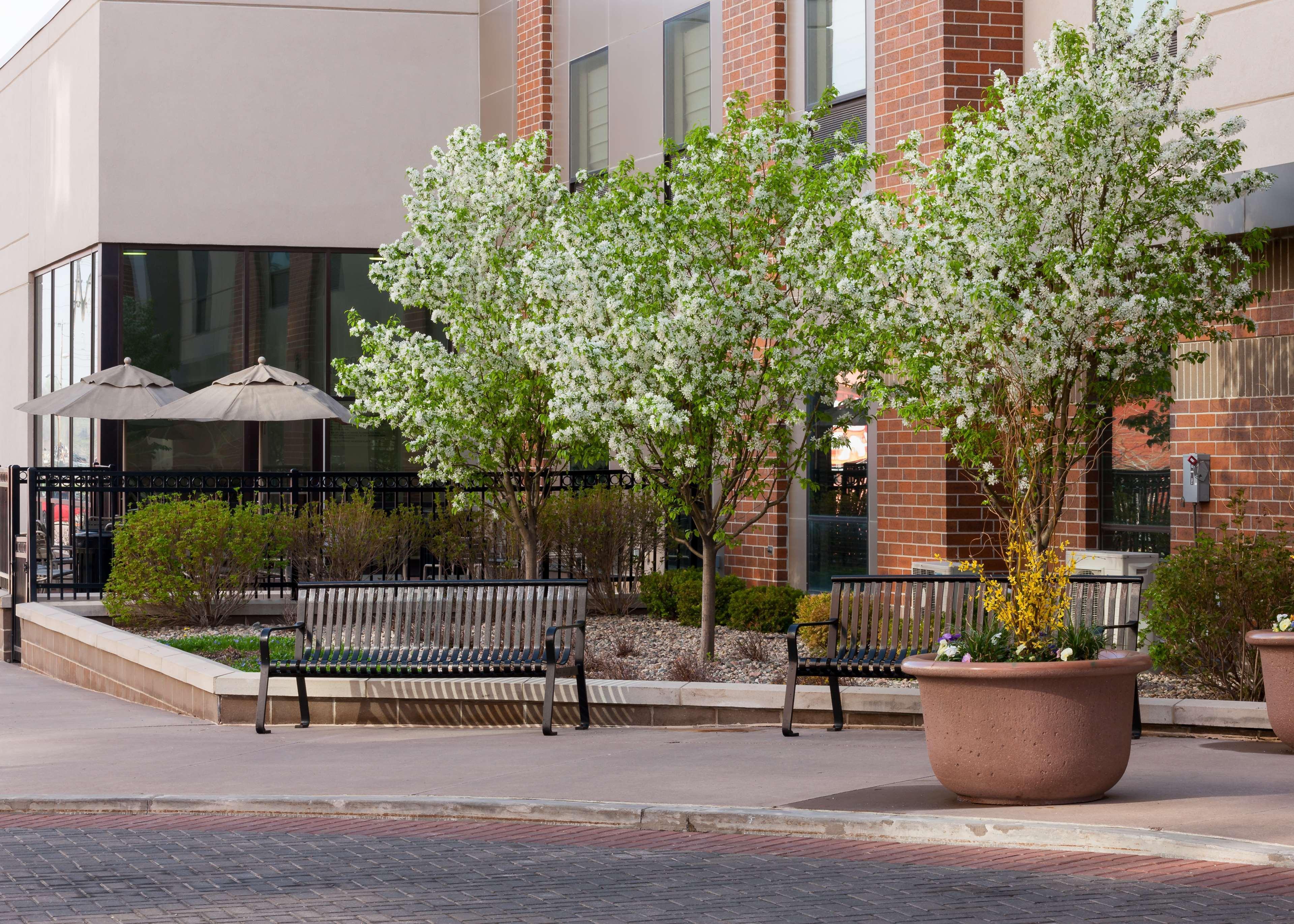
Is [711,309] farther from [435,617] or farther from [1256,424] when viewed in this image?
[1256,424]

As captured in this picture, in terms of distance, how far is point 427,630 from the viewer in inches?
482

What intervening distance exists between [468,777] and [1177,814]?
155 inches

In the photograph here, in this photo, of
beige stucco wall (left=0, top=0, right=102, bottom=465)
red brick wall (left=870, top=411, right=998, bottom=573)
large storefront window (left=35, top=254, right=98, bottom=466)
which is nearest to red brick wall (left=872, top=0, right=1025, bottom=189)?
red brick wall (left=870, top=411, right=998, bottom=573)

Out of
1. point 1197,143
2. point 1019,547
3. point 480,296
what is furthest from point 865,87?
point 1019,547

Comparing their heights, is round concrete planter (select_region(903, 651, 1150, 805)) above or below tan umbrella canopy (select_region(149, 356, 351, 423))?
below

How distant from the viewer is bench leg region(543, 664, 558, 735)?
36.5 ft

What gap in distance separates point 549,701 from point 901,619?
2465 mm

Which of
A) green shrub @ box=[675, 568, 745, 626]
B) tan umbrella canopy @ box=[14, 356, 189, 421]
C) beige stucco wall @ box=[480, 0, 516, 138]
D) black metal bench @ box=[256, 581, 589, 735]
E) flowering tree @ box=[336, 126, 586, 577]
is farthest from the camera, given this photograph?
beige stucco wall @ box=[480, 0, 516, 138]

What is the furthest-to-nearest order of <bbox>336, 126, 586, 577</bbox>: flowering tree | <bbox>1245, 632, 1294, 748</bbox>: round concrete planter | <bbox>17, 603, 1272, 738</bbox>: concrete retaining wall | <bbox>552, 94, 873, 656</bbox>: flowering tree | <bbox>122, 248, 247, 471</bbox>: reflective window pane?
<bbox>122, 248, 247, 471</bbox>: reflective window pane
<bbox>336, 126, 586, 577</bbox>: flowering tree
<bbox>552, 94, 873, 656</bbox>: flowering tree
<bbox>17, 603, 1272, 738</bbox>: concrete retaining wall
<bbox>1245, 632, 1294, 748</bbox>: round concrete planter

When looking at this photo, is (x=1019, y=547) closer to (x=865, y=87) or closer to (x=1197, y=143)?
(x=1197, y=143)

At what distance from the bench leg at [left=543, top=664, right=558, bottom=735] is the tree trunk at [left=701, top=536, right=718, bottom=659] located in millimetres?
2419

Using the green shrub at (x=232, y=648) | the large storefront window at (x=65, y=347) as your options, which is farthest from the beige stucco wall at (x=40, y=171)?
the green shrub at (x=232, y=648)

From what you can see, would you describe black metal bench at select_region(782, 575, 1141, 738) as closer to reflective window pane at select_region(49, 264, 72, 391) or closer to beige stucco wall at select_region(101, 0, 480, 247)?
beige stucco wall at select_region(101, 0, 480, 247)

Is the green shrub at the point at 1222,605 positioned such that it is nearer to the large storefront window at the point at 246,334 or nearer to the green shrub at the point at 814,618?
the green shrub at the point at 814,618
